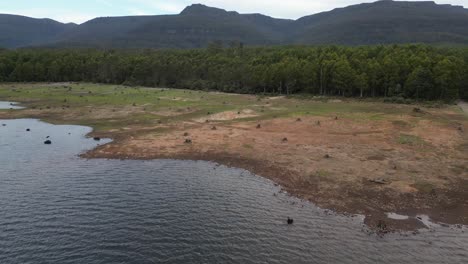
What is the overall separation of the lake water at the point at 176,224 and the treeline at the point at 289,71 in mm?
85564

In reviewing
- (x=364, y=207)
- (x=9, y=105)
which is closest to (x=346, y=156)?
(x=364, y=207)

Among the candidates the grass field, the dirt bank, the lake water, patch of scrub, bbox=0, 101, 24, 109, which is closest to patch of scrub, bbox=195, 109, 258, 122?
the grass field

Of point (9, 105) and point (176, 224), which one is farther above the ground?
point (9, 105)

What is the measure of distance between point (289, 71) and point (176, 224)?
104766mm

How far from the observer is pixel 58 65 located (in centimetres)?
17725

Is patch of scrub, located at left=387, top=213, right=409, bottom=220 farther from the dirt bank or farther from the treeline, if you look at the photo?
the treeline

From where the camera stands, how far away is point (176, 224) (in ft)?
99.9

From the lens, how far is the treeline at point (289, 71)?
368 feet

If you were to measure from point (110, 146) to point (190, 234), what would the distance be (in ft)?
100

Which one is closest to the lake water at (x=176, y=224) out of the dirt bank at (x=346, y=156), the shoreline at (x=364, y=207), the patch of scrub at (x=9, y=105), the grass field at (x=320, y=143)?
the shoreline at (x=364, y=207)

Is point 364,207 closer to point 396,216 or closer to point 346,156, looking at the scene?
point 396,216

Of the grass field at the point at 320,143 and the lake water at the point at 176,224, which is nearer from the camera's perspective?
the lake water at the point at 176,224

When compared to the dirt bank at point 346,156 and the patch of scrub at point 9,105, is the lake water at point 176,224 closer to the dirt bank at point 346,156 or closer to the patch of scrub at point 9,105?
the dirt bank at point 346,156

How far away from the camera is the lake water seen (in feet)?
85.5
